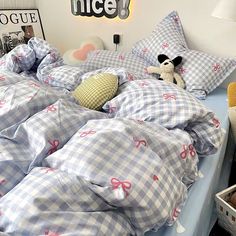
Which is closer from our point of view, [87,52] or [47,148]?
[47,148]

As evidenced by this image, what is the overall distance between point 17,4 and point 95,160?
2.18m

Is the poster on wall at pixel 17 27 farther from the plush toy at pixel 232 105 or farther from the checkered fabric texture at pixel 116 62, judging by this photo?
the plush toy at pixel 232 105

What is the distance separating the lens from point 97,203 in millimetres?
680

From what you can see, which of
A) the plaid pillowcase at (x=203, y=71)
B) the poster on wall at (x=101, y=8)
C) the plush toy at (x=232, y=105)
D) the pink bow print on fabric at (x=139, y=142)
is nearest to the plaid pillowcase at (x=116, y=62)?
the plaid pillowcase at (x=203, y=71)

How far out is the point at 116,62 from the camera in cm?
190

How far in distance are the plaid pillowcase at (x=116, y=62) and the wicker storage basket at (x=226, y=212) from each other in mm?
949

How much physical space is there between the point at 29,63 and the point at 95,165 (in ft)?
3.77

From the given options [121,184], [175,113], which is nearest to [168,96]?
[175,113]

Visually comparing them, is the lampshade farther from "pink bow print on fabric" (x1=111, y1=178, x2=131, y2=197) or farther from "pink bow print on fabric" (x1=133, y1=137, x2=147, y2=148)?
"pink bow print on fabric" (x1=111, y1=178, x2=131, y2=197)

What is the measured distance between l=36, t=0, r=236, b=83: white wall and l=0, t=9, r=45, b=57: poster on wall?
0.10 metres

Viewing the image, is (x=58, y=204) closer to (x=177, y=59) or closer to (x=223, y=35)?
(x=177, y=59)

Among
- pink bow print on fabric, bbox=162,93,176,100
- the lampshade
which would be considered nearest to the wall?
the lampshade

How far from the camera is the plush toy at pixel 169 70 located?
5.74 feet

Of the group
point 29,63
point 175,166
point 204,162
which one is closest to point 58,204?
point 175,166
